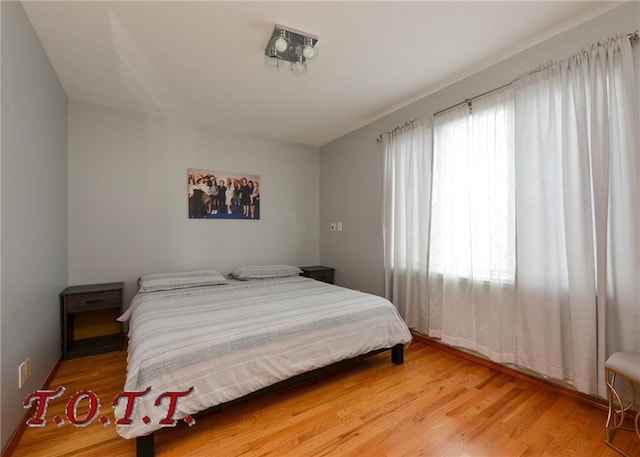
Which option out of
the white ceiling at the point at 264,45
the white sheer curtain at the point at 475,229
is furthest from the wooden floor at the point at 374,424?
the white ceiling at the point at 264,45

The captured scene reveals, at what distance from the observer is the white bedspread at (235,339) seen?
1471 millimetres

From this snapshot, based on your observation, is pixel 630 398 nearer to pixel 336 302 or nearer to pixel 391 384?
pixel 391 384

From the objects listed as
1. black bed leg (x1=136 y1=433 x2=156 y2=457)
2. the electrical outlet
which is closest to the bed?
black bed leg (x1=136 y1=433 x2=156 y2=457)

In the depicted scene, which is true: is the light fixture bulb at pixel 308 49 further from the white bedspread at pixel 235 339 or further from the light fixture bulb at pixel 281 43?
the white bedspread at pixel 235 339

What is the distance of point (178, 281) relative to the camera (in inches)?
113

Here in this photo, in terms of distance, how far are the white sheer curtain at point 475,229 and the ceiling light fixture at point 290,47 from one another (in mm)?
1420

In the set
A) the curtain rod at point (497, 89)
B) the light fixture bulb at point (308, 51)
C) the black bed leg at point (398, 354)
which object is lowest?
the black bed leg at point (398, 354)

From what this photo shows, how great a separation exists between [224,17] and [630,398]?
345 cm

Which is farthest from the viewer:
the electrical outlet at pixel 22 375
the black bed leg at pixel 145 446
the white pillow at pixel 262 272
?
the white pillow at pixel 262 272

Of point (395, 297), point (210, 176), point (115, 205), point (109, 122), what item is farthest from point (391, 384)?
point (109, 122)

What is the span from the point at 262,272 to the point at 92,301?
5.46ft

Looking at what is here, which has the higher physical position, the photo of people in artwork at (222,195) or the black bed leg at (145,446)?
the photo of people in artwork at (222,195)

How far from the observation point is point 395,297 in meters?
3.13

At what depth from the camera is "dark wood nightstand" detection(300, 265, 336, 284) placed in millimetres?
3895
